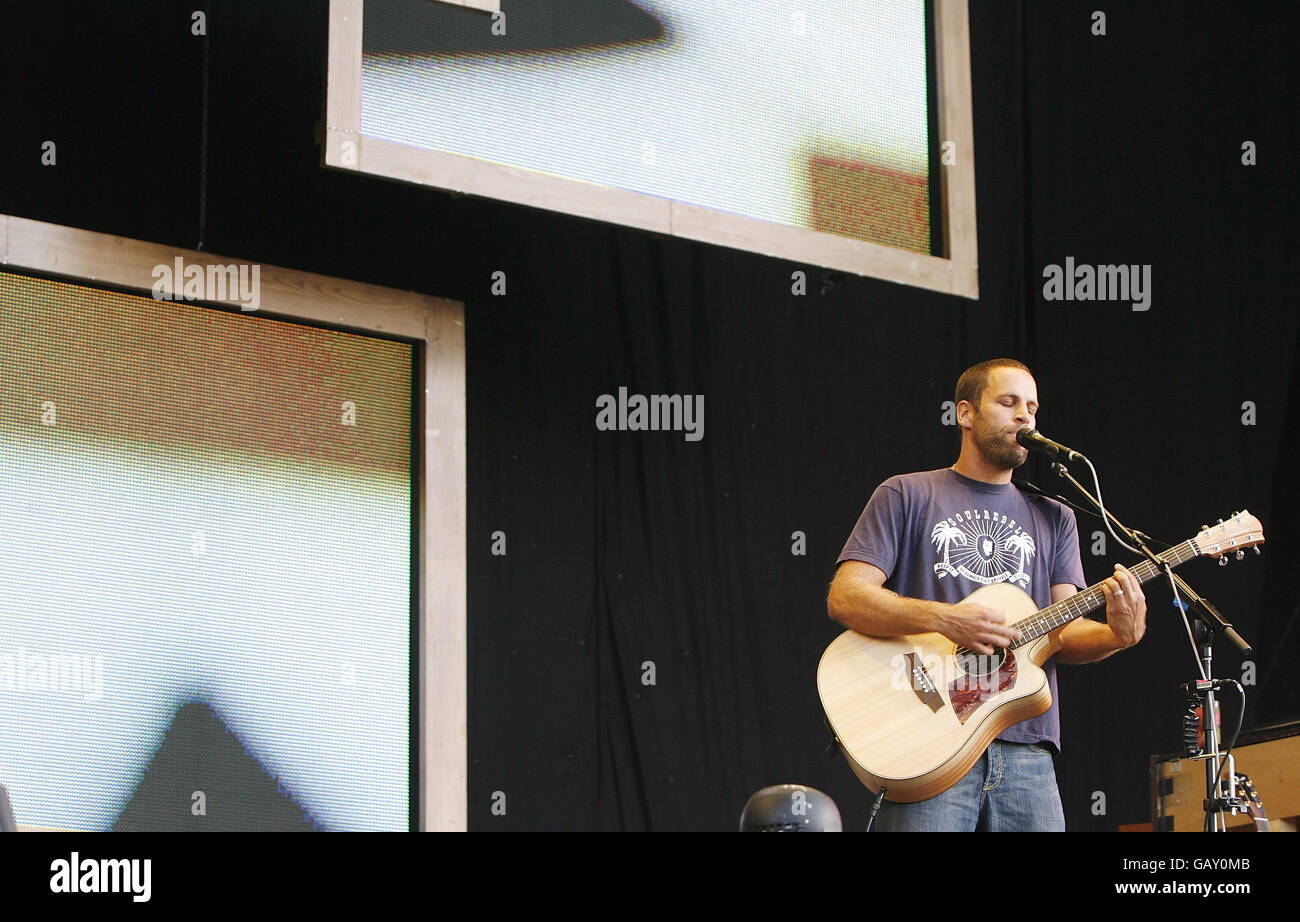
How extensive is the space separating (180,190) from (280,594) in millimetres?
1057

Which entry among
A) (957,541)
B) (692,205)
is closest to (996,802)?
(957,541)

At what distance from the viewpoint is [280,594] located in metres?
3.95

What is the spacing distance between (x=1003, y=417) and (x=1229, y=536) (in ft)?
1.76

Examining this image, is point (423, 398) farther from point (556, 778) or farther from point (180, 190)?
point (556, 778)

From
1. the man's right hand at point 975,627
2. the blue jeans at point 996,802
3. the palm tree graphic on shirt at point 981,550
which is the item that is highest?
the palm tree graphic on shirt at point 981,550

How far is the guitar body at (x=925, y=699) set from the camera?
3.01 meters

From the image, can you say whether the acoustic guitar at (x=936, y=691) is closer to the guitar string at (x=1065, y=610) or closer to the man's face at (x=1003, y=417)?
the guitar string at (x=1065, y=610)

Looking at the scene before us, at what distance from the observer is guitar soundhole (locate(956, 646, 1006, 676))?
10.3 ft

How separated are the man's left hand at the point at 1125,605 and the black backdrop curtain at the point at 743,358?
4.50 ft

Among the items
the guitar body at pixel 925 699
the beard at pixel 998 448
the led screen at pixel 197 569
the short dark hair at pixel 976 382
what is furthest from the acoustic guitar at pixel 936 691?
the led screen at pixel 197 569

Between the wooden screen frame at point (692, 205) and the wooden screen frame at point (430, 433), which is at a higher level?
the wooden screen frame at point (692, 205)

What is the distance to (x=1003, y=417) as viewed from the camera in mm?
3316

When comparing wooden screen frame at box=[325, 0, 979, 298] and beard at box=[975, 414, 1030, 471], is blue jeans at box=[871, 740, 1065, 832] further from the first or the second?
wooden screen frame at box=[325, 0, 979, 298]

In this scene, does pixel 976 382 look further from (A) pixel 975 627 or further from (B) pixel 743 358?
(B) pixel 743 358
